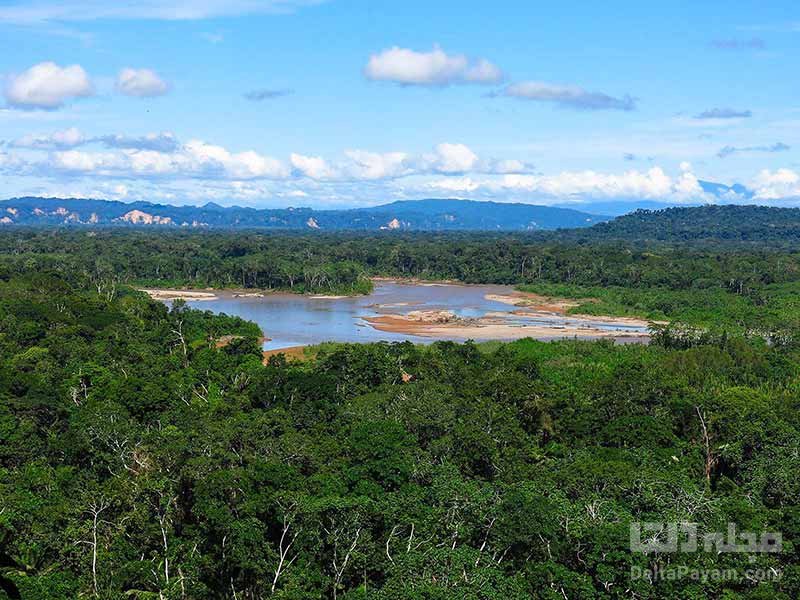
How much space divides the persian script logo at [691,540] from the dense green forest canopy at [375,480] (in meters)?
0.21

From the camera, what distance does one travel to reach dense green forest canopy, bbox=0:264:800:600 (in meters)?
16.4

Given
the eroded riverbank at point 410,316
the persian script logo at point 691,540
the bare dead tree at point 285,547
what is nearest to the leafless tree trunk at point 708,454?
the persian script logo at point 691,540

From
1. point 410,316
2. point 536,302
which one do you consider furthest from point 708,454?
point 536,302

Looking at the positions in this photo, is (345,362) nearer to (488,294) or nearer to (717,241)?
(488,294)

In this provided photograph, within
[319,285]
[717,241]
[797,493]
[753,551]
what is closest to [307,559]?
[753,551]

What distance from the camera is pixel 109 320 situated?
47.9m

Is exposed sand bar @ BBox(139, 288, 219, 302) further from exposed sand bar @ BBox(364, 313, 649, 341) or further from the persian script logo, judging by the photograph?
the persian script logo

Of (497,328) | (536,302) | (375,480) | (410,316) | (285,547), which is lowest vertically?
(285,547)

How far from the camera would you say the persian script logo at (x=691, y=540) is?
53.4ft

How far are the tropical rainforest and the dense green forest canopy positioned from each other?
0.06 m

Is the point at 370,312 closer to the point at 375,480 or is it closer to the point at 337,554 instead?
the point at 375,480

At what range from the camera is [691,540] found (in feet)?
Result: 54.1

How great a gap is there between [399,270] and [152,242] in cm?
4081

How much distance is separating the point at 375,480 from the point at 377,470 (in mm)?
263
